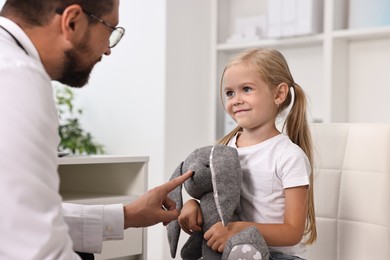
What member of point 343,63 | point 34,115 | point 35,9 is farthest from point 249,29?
point 34,115

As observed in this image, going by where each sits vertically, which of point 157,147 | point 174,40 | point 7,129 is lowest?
point 157,147

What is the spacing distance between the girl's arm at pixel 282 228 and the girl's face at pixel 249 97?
8.0 inches

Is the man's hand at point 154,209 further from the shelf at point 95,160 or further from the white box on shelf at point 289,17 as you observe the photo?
the white box on shelf at point 289,17

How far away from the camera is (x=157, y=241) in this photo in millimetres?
2916

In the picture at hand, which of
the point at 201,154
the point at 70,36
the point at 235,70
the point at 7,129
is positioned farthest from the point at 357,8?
the point at 7,129

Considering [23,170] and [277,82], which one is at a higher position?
[277,82]

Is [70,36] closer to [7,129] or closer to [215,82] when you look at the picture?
[7,129]

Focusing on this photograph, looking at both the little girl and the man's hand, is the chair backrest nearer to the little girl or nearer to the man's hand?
the little girl

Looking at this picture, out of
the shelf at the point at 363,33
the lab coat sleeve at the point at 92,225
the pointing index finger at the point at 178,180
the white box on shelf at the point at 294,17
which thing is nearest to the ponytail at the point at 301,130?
the pointing index finger at the point at 178,180

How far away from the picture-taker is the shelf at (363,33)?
2.42 metres

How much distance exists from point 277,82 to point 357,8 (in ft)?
4.27

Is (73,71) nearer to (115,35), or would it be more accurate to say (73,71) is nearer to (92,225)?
(115,35)

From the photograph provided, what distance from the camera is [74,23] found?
1.08 metres

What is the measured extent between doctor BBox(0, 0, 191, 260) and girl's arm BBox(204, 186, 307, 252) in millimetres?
434
